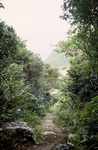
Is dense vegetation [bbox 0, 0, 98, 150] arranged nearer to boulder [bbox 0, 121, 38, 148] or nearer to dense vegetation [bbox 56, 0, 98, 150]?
dense vegetation [bbox 56, 0, 98, 150]

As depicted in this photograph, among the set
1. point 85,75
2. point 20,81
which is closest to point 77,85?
point 20,81

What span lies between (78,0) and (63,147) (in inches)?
106

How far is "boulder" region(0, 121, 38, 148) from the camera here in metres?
1.83

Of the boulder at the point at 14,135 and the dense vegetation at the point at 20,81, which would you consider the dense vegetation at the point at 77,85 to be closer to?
the dense vegetation at the point at 20,81

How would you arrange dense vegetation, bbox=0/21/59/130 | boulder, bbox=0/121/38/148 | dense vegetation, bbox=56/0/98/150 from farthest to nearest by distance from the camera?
dense vegetation, bbox=0/21/59/130 < boulder, bbox=0/121/38/148 < dense vegetation, bbox=56/0/98/150

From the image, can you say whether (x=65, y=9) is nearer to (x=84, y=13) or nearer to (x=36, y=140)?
(x=84, y=13)

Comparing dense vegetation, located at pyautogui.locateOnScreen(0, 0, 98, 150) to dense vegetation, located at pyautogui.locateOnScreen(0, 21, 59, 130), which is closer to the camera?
dense vegetation, located at pyautogui.locateOnScreen(0, 0, 98, 150)

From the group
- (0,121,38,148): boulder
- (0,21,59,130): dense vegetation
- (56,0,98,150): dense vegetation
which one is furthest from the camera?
(0,21,59,130): dense vegetation

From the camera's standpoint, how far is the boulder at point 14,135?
1.83m

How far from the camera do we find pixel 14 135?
198cm

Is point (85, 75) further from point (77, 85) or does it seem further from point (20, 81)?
point (20, 81)

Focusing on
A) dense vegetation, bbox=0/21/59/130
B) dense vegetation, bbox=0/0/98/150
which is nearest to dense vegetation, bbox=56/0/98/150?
dense vegetation, bbox=0/0/98/150

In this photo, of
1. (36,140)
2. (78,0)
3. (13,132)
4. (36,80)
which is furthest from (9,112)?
(36,80)

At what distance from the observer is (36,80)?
6.86m
